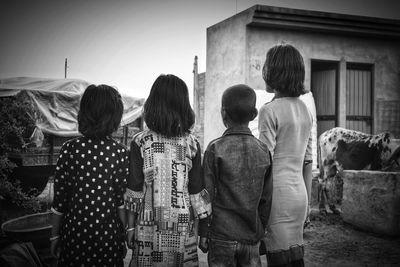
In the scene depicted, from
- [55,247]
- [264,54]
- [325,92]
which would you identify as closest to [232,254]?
[55,247]

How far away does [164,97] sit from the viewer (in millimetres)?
2086

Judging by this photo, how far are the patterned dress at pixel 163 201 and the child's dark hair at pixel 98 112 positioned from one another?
0.76 feet

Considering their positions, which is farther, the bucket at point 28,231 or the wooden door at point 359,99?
the wooden door at point 359,99

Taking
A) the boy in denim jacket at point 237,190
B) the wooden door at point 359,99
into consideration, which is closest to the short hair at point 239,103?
the boy in denim jacket at point 237,190

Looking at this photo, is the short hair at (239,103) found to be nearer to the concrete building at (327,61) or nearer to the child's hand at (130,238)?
the child's hand at (130,238)

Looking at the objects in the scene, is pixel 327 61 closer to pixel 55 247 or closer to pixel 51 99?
pixel 51 99

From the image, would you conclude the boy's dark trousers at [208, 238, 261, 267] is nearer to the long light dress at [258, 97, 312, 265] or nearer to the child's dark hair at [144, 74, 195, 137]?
the long light dress at [258, 97, 312, 265]

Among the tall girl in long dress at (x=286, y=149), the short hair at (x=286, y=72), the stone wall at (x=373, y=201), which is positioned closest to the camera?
the tall girl in long dress at (x=286, y=149)

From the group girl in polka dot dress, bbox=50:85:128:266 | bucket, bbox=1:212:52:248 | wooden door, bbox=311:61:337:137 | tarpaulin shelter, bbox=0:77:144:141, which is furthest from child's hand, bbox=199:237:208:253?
wooden door, bbox=311:61:337:137

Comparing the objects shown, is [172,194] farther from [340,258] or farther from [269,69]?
[340,258]

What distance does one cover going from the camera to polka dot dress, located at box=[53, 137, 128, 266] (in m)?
2.02

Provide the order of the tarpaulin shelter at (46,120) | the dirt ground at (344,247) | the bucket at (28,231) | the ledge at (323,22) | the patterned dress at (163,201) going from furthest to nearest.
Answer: the ledge at (323,22) → the tarpaulin shelter at (46,120) → the dirt ground at (344,247) → the bucket at (28,231) → the patterned dress at (163,201)

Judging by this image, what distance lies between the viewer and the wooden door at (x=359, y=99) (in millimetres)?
9461

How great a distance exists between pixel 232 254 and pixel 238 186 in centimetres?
43
